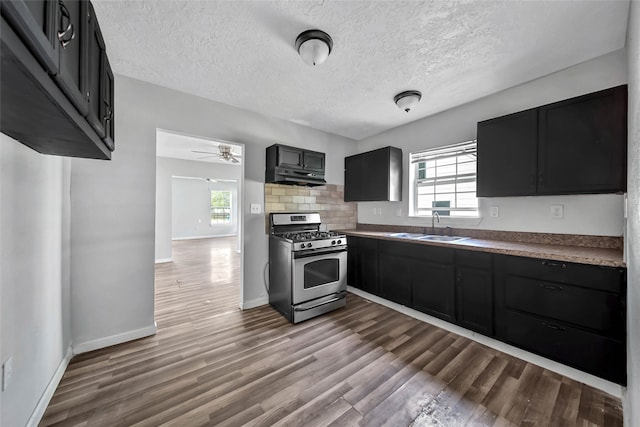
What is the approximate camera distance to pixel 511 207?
2549 millimetres

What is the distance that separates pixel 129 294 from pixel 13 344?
3.78ft

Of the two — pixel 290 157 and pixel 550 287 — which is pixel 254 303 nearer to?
pixel 290 157

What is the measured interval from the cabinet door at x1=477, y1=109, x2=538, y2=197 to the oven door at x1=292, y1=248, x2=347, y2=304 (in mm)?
1778

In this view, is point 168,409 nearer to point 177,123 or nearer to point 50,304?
point 50,304

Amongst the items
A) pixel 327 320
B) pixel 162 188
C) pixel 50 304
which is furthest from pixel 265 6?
pixel 162 188

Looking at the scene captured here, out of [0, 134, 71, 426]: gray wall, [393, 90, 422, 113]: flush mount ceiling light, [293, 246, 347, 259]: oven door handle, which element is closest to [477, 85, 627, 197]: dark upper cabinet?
[393, 90, 422, 113]: flush mount ceiling light

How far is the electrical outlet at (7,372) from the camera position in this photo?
113cm

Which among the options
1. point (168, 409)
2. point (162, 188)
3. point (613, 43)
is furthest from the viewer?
point (162, 188)

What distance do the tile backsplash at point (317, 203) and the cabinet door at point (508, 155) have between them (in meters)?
2.11

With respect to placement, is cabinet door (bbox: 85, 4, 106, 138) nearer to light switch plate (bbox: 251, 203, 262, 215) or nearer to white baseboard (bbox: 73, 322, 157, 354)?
light switch plate (bbox: 251, 203, 262, 215)

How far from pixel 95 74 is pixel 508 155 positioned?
3.19 m

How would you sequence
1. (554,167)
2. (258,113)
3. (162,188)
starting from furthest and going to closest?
(162,188), (258,113), (554,167)

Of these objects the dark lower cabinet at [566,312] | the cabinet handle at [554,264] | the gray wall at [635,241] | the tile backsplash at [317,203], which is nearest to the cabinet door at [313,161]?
the tile backsplash at [317,203]

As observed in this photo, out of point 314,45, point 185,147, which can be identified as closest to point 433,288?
point 314,45
